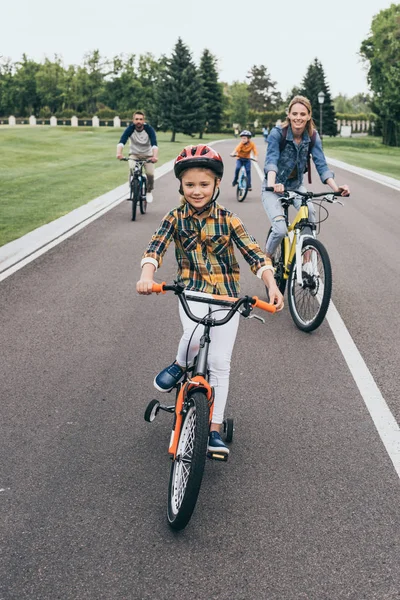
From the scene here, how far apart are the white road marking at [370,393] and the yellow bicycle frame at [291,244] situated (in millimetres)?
713

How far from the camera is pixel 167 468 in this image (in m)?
3.99

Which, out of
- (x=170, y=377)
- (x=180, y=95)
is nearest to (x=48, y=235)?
(x=170, y=377)

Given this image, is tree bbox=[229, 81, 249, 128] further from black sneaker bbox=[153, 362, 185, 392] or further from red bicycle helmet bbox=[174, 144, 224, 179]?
red bicycle helmet bbox=[174, 144, 224, 179]

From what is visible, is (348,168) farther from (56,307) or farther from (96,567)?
(96,567)

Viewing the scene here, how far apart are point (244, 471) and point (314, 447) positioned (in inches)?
21.8

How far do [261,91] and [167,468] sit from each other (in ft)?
543

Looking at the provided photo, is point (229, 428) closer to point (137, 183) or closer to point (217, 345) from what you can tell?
point (217, 345)

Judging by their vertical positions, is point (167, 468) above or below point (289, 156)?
below

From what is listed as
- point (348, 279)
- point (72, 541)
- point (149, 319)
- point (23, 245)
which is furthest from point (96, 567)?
point (23, 245)

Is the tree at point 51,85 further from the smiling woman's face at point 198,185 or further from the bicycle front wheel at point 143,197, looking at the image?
the smiling woman's face at point 198,185

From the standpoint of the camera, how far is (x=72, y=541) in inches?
128

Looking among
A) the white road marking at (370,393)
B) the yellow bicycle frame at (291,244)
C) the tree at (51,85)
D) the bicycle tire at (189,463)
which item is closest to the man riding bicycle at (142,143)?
the yellow bicycle frame at (291,244)

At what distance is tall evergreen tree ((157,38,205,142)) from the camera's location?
2382 inches

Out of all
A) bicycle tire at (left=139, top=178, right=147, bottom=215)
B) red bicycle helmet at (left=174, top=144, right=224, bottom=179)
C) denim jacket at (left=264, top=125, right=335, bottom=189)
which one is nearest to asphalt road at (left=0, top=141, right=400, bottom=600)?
denim jacket at (left=264, top=125, right=335, bottom=189)
